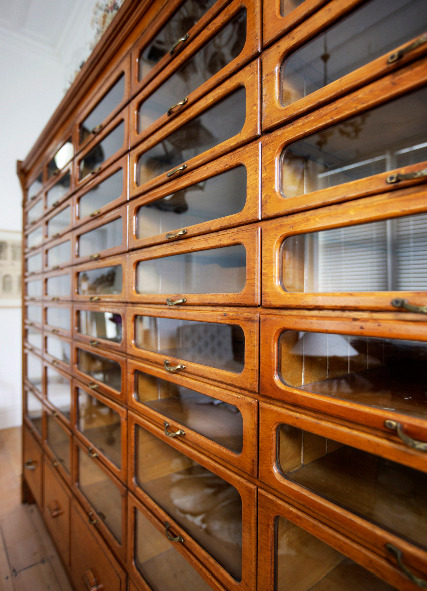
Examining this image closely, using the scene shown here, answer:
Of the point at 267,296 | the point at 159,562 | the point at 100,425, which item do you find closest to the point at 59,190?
the point at 100,425

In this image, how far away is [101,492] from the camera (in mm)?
1294

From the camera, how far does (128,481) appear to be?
1056 millimetres

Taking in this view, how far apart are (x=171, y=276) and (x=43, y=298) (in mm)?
1231

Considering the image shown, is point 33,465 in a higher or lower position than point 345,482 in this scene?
lower

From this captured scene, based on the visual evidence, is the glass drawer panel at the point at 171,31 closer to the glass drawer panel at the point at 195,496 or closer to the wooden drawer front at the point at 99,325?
the wooden drawer front at the point at 99,325

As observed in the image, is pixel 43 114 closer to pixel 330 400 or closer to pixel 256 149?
pixel 256 149

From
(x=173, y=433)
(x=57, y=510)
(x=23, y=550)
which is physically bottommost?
(x=23, y=550)

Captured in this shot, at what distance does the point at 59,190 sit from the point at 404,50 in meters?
1.70

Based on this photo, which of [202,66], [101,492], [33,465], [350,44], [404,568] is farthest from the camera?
[33,465]

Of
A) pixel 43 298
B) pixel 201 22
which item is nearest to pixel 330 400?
pixel 201 22

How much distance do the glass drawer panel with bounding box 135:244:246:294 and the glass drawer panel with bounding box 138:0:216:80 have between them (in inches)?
22.4

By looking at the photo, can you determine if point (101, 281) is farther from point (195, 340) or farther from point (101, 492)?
point (101, 492)

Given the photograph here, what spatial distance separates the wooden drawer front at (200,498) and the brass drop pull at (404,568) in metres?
0.25

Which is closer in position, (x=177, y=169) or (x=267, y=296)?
(x=267, y=296)
